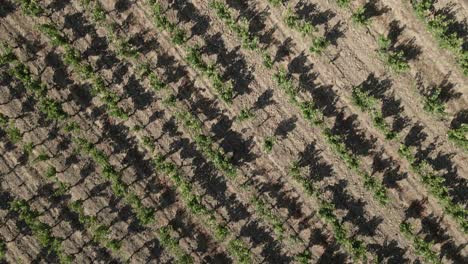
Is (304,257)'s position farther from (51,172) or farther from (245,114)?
(51,172)

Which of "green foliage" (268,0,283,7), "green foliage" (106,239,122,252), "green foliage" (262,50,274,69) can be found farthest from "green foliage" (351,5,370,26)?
"green foliage" (106,239,122,252)

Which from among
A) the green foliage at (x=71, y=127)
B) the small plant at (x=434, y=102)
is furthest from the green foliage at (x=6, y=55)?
the small plant at (x=434, y=102)

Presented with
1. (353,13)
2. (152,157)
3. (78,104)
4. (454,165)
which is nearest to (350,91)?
(353,13)

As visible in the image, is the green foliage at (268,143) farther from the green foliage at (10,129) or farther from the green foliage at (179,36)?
the green foliage at (10,129)

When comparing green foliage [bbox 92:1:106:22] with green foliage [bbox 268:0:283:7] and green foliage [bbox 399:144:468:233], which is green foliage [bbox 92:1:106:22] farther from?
green foliage [bbox 399:144:468:233]

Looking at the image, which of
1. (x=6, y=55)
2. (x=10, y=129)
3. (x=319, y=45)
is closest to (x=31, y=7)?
(x=6, y=55)

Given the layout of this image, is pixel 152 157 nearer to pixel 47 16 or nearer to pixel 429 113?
pixel 47 16
